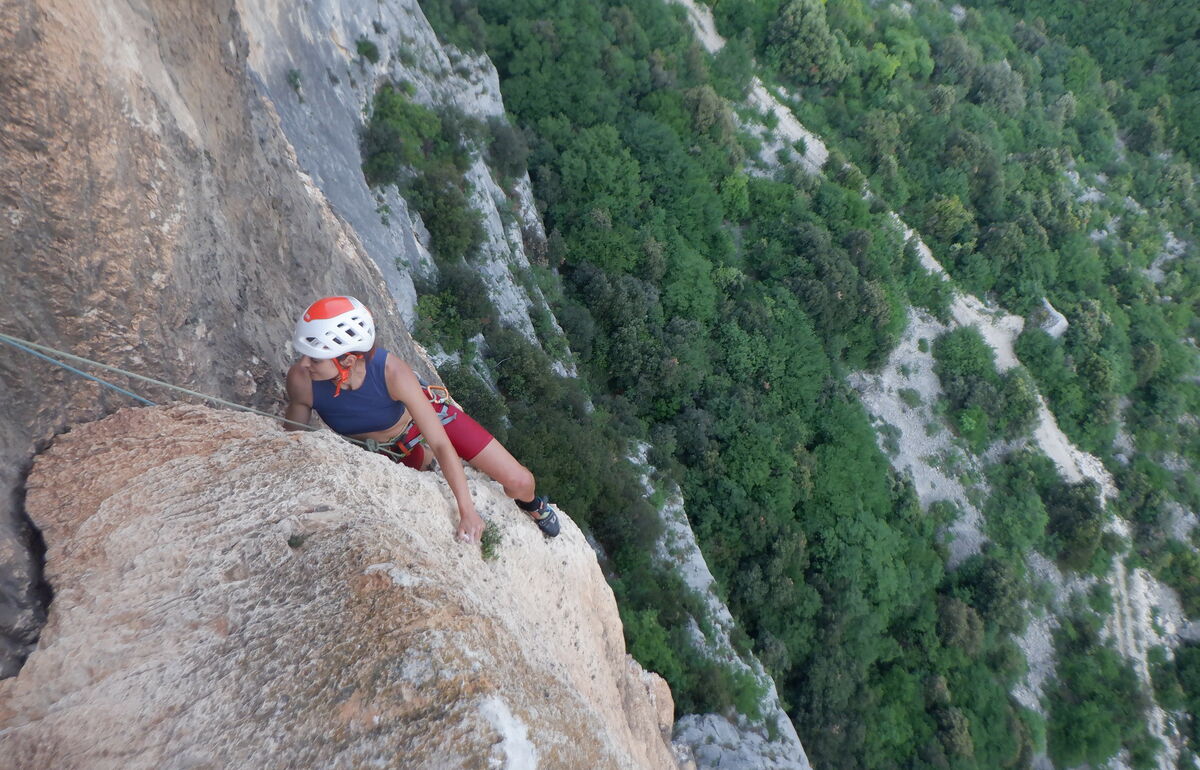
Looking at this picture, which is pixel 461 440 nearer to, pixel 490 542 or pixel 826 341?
pixel 490 542

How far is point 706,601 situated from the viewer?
19656 mm

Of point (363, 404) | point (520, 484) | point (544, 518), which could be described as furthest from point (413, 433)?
point (544, 518)

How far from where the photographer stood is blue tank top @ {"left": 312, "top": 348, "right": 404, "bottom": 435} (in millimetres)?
5168

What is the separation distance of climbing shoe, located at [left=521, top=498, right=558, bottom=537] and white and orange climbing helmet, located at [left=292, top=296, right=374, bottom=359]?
3.00 m

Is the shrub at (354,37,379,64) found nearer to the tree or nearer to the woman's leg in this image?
the woman's leg

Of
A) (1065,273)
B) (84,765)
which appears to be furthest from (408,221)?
(1065,273)

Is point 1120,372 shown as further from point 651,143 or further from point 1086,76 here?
point 651,143

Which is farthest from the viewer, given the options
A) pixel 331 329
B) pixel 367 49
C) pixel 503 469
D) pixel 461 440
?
pixel 367 49

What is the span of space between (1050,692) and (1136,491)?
10.8 meters

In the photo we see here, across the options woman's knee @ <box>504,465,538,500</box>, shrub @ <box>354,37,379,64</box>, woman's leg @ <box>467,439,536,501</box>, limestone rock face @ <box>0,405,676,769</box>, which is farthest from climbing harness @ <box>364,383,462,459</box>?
shrub @ <box>354,37,379,64</box>

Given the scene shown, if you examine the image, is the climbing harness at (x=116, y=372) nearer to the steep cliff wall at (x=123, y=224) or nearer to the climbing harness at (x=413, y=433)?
the climbing harness at (x=413, y=433)

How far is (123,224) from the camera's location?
16.8 ft

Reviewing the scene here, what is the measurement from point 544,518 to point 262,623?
3693 millimetres

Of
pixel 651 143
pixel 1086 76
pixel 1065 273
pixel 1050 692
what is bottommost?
pixel 1050 692
